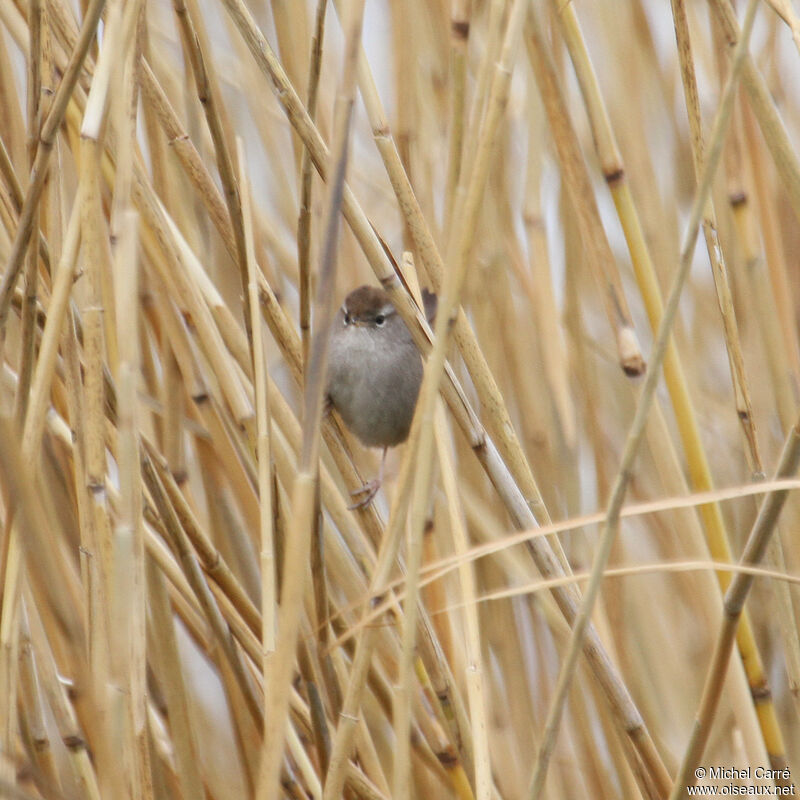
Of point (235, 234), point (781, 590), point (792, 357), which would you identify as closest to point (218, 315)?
point (235, 234)

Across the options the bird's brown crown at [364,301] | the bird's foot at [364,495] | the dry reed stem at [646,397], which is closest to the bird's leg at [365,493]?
the bird's foot at [364,495]

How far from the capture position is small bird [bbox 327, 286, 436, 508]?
4.80ft

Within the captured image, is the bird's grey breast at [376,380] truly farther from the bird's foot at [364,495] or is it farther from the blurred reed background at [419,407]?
the bird's foot at [364,495]

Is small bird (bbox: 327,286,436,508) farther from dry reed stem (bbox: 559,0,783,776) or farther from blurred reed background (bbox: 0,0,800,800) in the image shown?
dry reed stem (bbox: 559,0,783,776)

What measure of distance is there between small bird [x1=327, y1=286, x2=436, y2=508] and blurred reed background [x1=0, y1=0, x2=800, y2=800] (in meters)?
0.06

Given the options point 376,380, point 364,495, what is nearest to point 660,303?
point 364,495

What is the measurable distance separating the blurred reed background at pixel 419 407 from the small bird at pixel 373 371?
6cm

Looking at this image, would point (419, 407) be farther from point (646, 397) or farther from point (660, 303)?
point (660, 303)

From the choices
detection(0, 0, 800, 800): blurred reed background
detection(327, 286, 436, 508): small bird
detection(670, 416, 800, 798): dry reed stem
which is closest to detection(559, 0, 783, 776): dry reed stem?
detection(0, 0, 800, 800): blurred reed background

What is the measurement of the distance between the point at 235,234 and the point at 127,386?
0.30 meters

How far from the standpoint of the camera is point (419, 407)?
Result: 0.65 meters

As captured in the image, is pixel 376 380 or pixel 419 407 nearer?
pixel 419 407

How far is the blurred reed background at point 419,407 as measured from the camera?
2.17ft

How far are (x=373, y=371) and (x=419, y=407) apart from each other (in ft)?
2.79
